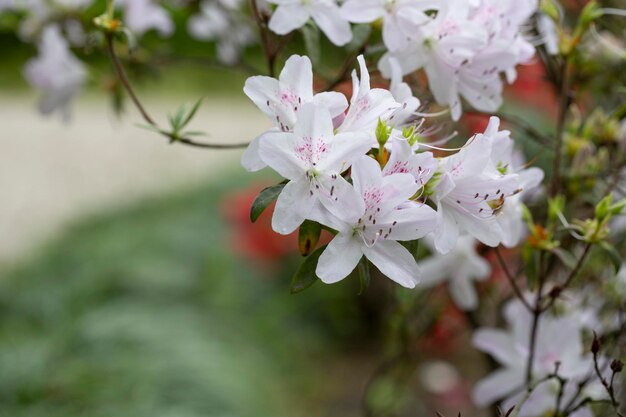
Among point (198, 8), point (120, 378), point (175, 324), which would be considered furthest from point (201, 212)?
point (198, 8)

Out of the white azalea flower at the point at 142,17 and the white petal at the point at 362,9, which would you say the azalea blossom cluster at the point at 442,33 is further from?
the white azalea flower at the point at 142,17

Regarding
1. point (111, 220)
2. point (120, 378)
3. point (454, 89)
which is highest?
point (454, 89)

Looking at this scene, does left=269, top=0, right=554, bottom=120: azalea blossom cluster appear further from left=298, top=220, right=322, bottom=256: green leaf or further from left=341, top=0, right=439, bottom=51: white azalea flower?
left=298, top=220, right=322, bottom=256: green leaf

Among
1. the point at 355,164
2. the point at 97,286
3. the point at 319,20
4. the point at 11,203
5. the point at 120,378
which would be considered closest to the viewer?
the point at 355,164

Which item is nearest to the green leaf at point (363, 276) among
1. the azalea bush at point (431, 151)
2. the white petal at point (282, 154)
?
the azalea bush at point (431, 151)

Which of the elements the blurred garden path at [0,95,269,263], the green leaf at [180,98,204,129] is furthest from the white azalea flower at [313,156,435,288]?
the blurred garden path at [0,95,269,263]

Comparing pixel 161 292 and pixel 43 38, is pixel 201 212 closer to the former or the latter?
pixel 161 292

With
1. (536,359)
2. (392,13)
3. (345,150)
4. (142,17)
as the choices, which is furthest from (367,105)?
(142,17)

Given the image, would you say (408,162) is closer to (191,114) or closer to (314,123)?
(314,123)
